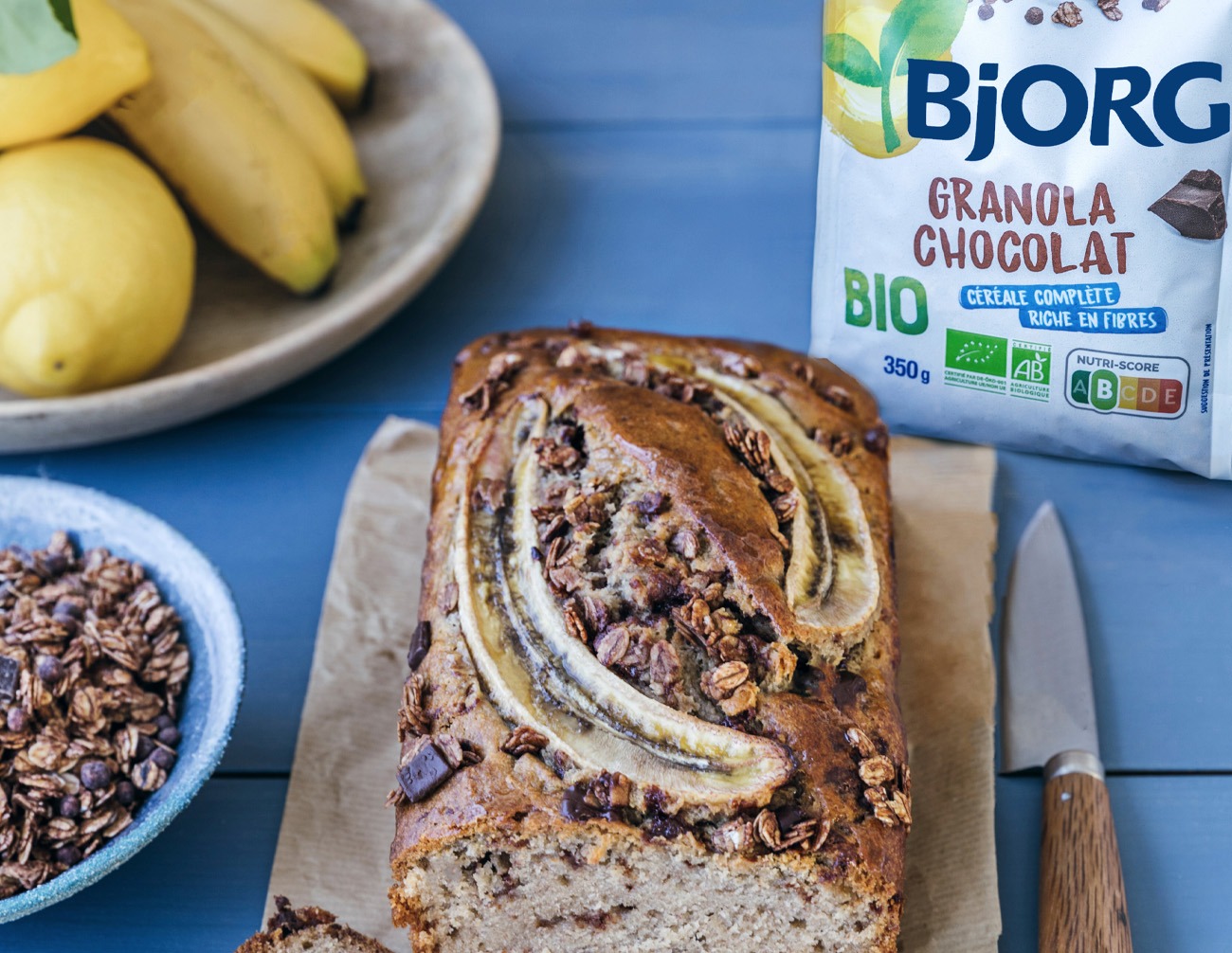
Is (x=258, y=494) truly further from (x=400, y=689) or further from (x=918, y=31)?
(x=918, y=31)

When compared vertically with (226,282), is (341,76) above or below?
above

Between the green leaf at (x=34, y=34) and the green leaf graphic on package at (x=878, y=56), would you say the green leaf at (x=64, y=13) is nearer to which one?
the green leaf at (x=34, y=34)

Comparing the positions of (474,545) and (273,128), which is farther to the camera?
(273,128)

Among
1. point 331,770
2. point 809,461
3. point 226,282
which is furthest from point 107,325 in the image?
point 809,461

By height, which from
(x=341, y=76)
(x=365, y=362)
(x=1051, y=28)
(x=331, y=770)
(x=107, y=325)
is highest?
(x=1051, y=28)

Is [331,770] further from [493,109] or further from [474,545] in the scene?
[493,109]

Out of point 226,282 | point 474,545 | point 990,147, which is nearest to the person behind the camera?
point 474,545
